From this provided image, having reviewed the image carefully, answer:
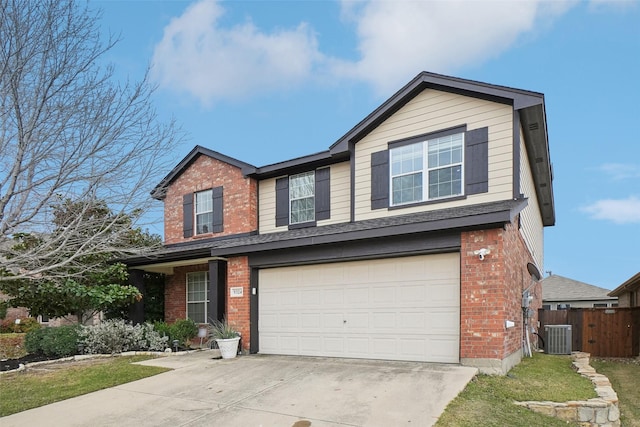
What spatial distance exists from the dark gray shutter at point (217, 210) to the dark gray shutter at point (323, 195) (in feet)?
12.0

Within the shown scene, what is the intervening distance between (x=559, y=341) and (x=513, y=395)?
6864 millimetres

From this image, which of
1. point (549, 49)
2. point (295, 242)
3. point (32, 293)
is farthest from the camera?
point (549, 49)

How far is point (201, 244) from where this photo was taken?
13562mm

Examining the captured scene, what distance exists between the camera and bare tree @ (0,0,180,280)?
21.1 ft

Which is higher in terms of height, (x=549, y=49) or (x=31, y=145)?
(x=549, y=49)

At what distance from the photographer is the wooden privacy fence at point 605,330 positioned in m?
14.6

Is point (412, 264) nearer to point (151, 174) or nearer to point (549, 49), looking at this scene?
point (151, 174)

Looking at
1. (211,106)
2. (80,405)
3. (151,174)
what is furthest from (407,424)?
(211,106)

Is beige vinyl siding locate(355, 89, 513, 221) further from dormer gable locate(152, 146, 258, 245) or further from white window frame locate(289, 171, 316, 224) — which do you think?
dormer gable locate(152, 146, 258, 245)

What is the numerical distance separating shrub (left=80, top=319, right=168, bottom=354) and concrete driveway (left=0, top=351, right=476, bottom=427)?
3365 millimetres

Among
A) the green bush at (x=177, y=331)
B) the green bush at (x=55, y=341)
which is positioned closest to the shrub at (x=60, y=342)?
the green bush at (x=55, y=341)

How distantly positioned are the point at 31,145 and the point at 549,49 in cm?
1477

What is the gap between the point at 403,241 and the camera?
28.6 feet

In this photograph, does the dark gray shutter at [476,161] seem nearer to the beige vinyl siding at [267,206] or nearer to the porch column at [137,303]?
the beige vinyl siding at [267,206]
